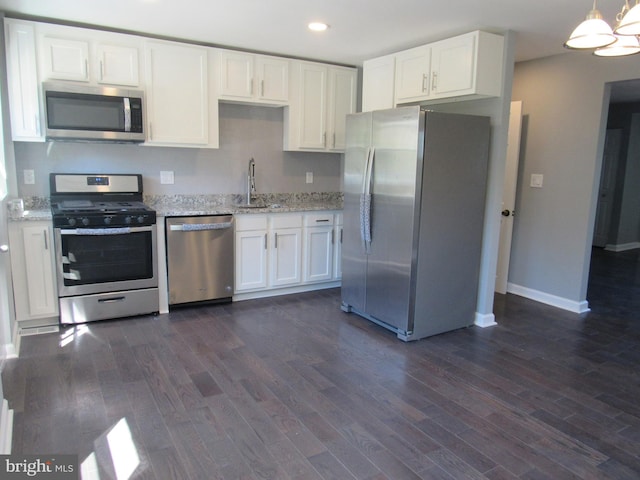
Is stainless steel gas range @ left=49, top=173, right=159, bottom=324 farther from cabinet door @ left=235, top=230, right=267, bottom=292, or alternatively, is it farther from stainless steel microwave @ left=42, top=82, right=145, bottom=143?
cabinet door @ left=235, top=230, right=267, bottom=292

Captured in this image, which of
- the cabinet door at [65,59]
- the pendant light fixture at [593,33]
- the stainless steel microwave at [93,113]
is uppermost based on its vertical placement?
the cabinet door at [65,59]

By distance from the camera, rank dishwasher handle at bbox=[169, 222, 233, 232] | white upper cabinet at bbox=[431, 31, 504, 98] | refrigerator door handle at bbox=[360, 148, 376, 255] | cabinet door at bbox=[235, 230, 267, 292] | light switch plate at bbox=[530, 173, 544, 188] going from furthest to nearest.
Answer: light switch plate at bbox=[530, 173, 544, 188], cabinet door at bbox=[235, 230, 267, 292], dishwasher handle at bbox=[169, 222, 233, 232], refrigerator door handle at bbox=[360, 148, 376, 255], white upper cabinet at bbox=[431, 31, 504, 98]

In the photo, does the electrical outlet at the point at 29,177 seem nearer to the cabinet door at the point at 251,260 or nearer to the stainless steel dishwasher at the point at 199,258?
the stainless steel dishwasher at the point at 199,258

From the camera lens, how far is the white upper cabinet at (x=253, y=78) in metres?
4.34

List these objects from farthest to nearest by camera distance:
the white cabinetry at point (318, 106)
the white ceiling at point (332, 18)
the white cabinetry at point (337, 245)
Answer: the white cabinetry at point (337, 245) < the white cabinetry at point (318, 106) < the white ceiling at point (332, 18)

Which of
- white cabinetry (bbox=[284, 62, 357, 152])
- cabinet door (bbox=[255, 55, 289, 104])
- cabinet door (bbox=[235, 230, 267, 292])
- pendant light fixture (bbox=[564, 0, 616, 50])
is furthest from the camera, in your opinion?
white cabinetry (bbox=[284, 62, 357, 152])

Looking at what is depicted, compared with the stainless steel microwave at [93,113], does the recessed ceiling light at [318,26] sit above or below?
above

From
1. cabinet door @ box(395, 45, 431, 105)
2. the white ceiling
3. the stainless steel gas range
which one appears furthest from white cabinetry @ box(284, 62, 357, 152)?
the stainless steel gas range

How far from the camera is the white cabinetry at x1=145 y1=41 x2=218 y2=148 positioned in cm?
402

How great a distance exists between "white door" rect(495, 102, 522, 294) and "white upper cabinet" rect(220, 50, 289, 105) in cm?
236

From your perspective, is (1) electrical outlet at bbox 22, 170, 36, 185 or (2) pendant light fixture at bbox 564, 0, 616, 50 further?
(1) electrical outlet at bbox 22, 170, 36, 185

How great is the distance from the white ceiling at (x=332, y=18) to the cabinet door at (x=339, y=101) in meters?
0.69

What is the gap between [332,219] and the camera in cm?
485

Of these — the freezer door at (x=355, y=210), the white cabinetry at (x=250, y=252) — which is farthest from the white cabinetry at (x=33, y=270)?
the freezer door at (x=355, y=210)
